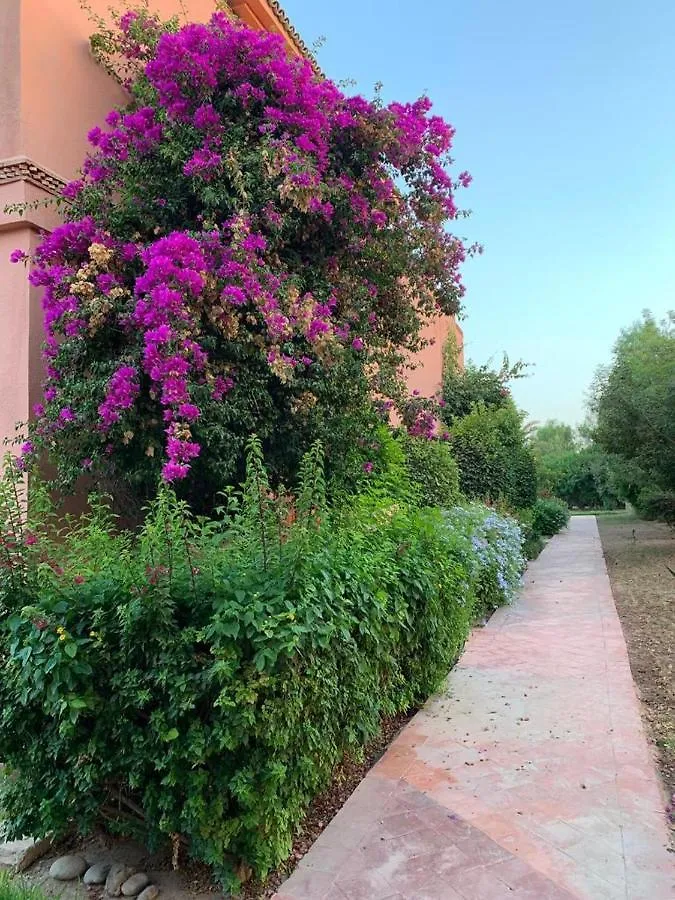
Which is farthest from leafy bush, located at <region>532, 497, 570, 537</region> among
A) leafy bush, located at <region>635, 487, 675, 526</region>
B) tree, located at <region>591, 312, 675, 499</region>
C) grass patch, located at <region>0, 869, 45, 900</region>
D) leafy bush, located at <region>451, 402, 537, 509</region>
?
grass patch, located at <region>0, 869, 45, 900</region>

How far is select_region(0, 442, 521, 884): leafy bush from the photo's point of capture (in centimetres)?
230

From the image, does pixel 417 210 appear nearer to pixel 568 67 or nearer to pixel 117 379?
pixel 117 379

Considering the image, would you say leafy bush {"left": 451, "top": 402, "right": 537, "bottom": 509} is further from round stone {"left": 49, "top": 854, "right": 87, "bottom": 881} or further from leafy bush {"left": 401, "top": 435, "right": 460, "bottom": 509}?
round stone {"left": 49, "top": 854, "right": 87, "bottom": 881}

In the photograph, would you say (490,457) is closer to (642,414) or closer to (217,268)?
(642,414)

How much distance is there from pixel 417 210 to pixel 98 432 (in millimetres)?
4226

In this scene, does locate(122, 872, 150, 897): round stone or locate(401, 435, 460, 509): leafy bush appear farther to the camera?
locate(401, 435, 460, 509): leafy bush

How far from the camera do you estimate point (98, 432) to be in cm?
478

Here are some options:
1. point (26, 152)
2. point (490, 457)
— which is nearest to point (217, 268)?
point (26, 152)

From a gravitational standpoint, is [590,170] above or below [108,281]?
above

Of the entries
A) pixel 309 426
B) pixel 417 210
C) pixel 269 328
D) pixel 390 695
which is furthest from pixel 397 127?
pixel 390 695

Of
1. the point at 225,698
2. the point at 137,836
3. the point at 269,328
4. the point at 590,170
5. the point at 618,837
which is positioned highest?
the point at 590,170

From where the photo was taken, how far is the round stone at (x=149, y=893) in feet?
8.08

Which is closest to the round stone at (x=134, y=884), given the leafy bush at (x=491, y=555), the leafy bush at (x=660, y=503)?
the leafy bush at (x=491, y=555)

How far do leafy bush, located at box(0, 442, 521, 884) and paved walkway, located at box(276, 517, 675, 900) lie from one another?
392mm
